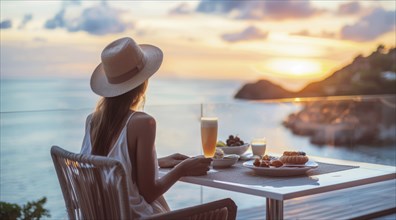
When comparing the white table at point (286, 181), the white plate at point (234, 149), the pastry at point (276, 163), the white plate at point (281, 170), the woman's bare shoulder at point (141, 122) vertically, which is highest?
the woman's bare shoulder at point (141, 122)

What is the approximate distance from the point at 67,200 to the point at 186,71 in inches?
306

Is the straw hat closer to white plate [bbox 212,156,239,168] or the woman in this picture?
the woman

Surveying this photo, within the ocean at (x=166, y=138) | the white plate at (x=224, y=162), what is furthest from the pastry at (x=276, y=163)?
the ocean at (x=166, y=138)

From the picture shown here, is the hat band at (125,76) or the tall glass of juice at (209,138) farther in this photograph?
the tall glass of juice at (209,138)

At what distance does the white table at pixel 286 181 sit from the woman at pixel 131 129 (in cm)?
10

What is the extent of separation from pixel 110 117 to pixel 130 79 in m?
0.16

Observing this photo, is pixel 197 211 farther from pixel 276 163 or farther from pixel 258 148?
pixel 258 148

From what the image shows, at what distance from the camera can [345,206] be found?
15.8 feet

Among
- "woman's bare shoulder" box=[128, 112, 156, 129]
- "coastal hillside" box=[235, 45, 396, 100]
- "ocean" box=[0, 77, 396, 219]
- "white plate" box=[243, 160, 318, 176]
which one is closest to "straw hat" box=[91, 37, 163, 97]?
"woman's bare shoulder" box=[128, 112, 156, 129]

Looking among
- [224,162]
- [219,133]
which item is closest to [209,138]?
[224,162]

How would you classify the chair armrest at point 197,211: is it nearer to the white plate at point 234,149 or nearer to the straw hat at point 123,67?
the straw hat at point 123,67

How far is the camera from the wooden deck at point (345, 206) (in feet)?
15.3

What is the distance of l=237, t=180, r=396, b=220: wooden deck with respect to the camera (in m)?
4.67

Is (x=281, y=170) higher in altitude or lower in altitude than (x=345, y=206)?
higher
